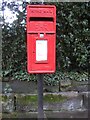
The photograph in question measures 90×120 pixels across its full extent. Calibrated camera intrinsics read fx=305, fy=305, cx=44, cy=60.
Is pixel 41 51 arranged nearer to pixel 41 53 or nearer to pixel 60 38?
pixel 41 53

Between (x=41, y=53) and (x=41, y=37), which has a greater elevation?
(x=41, y=37)

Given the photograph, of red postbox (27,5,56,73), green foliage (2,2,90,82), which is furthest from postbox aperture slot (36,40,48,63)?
green foliage (2,2,90,82)

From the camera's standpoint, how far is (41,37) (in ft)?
10.8

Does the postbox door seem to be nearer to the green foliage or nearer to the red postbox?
the red postbox

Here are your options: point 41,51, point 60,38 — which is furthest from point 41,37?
point 60,38

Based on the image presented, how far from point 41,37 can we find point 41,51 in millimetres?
153

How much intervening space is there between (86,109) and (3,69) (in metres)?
1.41

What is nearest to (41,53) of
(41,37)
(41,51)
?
(41,51)

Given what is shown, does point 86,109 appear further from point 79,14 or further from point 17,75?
point 79,14

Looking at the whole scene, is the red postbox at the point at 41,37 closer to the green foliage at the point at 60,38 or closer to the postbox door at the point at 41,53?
the postbox door at the point at 41,53

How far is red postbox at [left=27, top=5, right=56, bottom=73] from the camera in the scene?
328 cm

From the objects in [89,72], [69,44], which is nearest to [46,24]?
[69,44]

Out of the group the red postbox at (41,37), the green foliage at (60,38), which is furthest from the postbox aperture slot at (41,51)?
the green foliage at (60,38)

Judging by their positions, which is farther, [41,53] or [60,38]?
[60,38]
